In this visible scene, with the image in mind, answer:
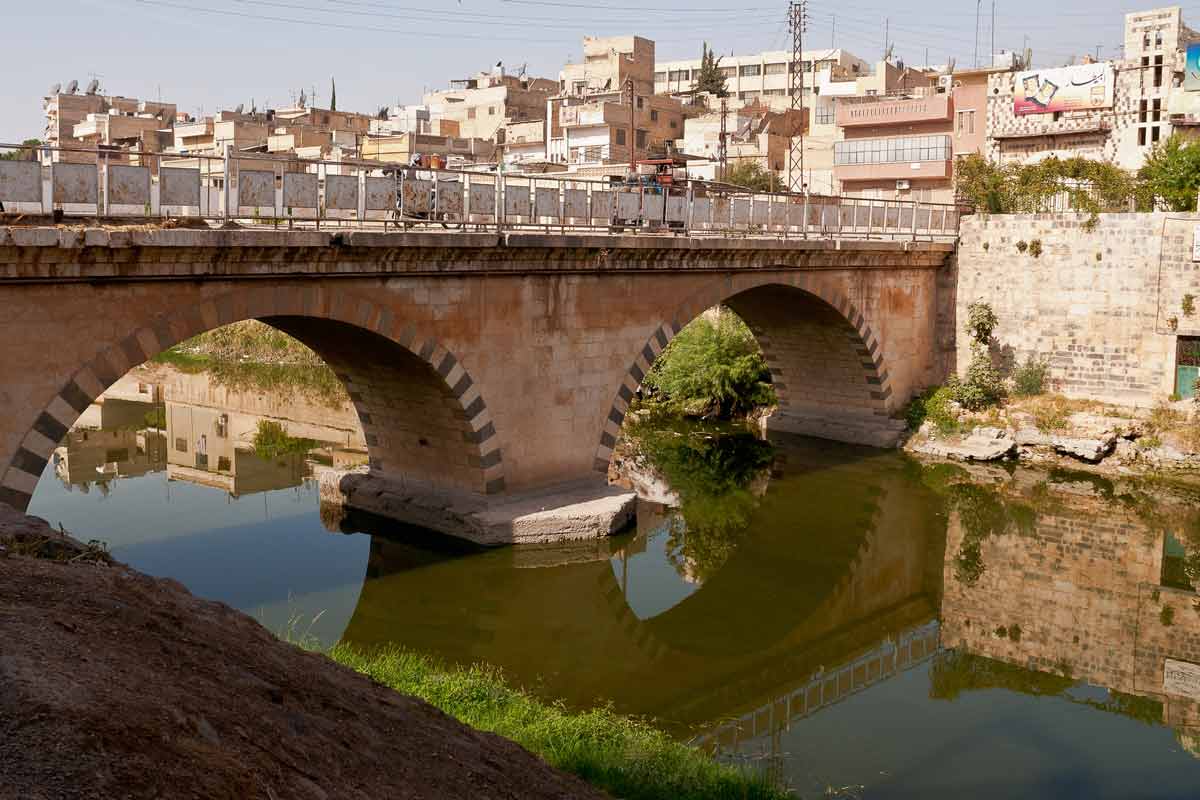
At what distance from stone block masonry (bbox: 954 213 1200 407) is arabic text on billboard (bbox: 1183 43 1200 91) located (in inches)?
697

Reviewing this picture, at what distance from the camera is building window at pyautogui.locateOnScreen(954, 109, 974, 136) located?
4416 centimetres

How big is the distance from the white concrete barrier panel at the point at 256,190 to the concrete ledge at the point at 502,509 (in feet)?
17.2

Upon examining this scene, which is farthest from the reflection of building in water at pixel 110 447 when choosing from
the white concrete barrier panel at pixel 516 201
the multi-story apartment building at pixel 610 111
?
the multi-story apartment building at pixel 610 111

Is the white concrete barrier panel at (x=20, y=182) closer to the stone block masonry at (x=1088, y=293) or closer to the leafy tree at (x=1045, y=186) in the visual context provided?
the stone block masonry at (x=1088, y=293)

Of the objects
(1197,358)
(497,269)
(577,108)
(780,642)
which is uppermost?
(577,108)

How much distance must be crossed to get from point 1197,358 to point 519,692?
18.2 metres

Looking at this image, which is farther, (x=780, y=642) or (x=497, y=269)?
(x=497, y=269)

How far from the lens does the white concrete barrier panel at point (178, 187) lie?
12.3 metres

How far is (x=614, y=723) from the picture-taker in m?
10.3

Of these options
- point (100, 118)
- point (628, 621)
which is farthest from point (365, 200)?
point (100, 118)

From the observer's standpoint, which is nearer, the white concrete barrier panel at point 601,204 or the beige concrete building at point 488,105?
the white concrete barrier panel at point 601,204

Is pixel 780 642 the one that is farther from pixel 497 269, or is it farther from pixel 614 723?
pixel 497 269

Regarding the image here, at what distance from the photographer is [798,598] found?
15.8m

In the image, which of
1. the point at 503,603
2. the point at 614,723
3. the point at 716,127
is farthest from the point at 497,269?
the point at 716,127
